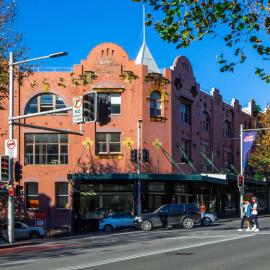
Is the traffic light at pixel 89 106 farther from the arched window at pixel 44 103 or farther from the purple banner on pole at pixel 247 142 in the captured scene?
the purple banner on pole at pixel 247 142

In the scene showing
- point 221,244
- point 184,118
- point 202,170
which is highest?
point 184,118

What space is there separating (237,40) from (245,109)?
5573 centimetres

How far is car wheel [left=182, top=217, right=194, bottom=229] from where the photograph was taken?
114 ft

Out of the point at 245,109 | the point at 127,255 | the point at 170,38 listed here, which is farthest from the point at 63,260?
the point at 245,109

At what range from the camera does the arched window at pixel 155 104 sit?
1700 inches

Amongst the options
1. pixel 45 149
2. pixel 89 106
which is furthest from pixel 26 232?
pixel 89 106

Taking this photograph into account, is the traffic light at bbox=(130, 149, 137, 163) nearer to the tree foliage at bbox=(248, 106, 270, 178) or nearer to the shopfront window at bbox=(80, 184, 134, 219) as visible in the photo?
the shopfront window at bbox=(80, 184, 134, 219)

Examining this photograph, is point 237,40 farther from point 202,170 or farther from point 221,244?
point 202,170

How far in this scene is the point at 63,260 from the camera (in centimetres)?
1705

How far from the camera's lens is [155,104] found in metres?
43.4

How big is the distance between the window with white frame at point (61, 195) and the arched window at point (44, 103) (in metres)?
5.50

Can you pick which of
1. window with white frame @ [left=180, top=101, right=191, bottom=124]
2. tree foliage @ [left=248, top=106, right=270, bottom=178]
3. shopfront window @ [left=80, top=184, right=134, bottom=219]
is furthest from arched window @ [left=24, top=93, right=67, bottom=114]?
tree foliage @ [left=248, top=106, right=270, bottom=178]

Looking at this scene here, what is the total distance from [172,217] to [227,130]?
2254 centimetres

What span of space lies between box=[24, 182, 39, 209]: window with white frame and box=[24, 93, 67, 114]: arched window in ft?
17.4
